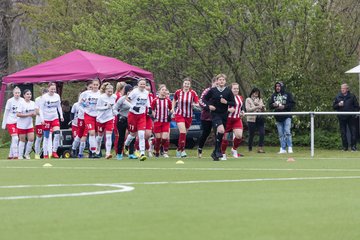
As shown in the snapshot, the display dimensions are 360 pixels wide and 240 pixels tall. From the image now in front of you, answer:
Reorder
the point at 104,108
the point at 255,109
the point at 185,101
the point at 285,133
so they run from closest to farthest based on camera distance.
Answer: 1. the point at 104,108
2. the point at 185,101
3. the point at 285,133
4. the point at 255,109

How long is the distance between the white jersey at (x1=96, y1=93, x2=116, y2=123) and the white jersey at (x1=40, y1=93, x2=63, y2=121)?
1.88 meters

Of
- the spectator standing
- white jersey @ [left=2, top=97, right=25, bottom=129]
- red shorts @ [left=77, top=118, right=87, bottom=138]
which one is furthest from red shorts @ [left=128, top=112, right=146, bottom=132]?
the spectator standing

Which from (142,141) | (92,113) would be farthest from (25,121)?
(142,141)

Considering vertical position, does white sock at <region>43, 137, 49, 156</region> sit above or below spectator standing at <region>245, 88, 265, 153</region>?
below

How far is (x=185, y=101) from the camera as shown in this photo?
2488 cm

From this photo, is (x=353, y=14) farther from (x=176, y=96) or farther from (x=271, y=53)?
(x=176, y=96)

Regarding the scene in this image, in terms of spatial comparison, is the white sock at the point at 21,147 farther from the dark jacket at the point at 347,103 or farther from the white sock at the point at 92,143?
the dark jacket at the point at 347,103

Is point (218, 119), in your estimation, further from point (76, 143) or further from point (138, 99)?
point (76, 143)

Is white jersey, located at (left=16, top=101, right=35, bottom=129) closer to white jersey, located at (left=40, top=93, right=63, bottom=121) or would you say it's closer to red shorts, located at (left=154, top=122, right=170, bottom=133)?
white jersey, located at (left=40, top=93, right=63, bottom=121)

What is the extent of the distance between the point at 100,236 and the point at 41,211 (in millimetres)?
1861

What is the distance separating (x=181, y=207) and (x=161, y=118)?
1607cm

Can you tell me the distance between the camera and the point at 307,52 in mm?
33000

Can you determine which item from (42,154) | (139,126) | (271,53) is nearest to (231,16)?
(271,53)

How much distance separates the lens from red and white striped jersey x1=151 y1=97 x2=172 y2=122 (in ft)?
82.2
